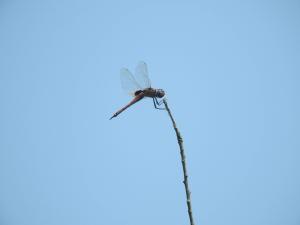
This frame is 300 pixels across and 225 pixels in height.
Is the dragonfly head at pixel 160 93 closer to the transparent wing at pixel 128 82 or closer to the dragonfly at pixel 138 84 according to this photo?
the dragonfly at pixel 138 84

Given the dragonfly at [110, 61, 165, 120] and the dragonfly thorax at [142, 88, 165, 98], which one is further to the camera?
the dragonfly at [110, 61, 165, 120]

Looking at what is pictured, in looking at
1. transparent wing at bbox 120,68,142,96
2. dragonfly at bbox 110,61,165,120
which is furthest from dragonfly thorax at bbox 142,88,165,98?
transparent wing at bbox 120,68,142,96

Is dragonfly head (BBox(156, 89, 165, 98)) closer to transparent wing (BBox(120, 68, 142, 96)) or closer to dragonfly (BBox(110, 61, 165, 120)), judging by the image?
dragonfly (BBox(110, 61, 165, 120))

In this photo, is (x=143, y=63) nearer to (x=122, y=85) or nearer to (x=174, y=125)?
(x=122, y=85)

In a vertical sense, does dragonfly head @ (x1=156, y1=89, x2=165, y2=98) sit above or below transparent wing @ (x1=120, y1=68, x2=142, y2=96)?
below

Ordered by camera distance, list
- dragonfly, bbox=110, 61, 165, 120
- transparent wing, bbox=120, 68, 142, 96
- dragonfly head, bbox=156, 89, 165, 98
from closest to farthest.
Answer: dragonfly head, bbox=156, 89, 165, 98, dragonfly, bbox=110, 61, 165, 120, transparent wing, bbox=120, 68, 142, 96
